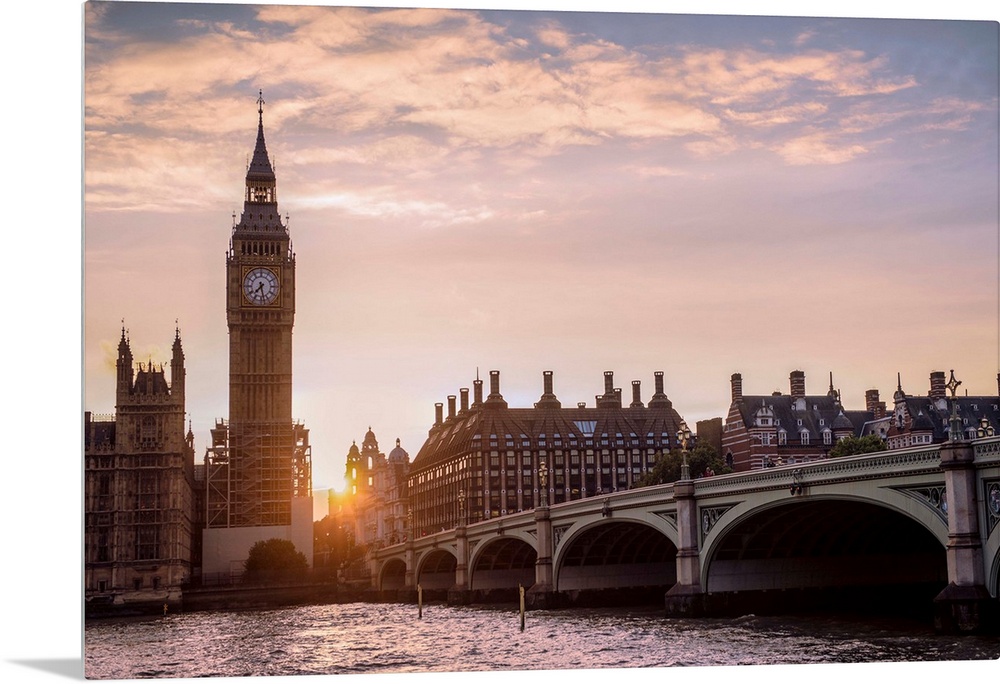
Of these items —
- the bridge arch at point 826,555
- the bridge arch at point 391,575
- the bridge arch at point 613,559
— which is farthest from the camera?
the bridge arch at point 391,575

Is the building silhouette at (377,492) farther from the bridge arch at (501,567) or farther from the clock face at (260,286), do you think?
the bridge arch at (501,567)

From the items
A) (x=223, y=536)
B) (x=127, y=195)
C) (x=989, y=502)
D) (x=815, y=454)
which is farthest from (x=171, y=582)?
(x=989, y=502)

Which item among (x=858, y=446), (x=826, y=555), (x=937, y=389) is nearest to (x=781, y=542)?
(x=826, y=555)

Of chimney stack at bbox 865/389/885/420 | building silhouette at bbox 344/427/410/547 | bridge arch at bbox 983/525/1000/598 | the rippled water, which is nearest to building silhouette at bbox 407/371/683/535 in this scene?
building silhouette at bbox 344/427/410/547

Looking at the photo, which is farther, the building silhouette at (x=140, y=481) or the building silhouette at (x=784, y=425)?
the building silhouette at (x=784, y=425)

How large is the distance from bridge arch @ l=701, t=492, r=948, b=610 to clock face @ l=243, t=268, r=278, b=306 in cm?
6571

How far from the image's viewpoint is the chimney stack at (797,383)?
101 m

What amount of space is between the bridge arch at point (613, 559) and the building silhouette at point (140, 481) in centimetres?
3015

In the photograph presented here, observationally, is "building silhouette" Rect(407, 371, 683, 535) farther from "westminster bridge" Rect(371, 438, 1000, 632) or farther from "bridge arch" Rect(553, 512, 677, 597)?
"bridge arch" Rect(553, 512, 677, 597)

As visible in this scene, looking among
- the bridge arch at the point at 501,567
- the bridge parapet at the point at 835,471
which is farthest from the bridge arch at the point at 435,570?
the bridge parapet at the point at 835,471

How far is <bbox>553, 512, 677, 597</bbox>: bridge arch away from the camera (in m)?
61.1

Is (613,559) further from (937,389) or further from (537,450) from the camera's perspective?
(537,450)

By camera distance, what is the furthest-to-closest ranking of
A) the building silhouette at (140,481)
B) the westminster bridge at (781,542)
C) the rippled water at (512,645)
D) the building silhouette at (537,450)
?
the building silhouette at (537,450) → the building silhouette at (140,481) → the westminster bridge at (781,542) → the rippled water at (512,645)

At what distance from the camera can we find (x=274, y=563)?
324 ft
